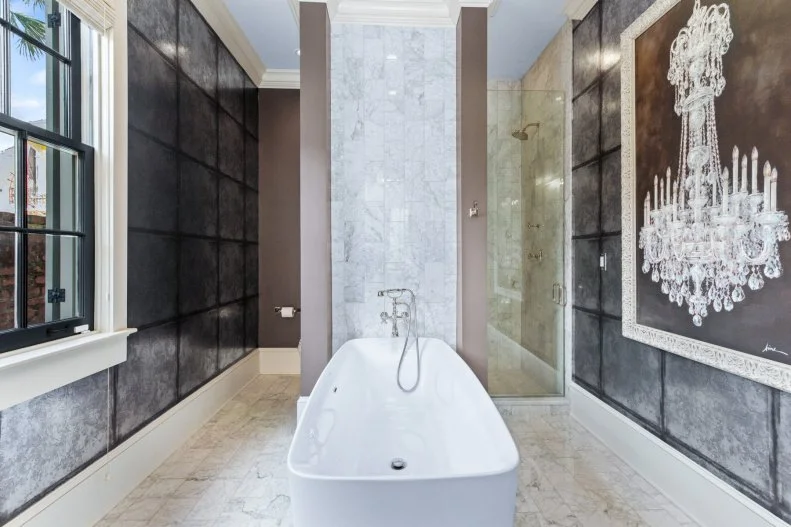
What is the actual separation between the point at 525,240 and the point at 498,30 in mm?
1729

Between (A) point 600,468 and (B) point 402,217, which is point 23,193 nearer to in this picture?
(B) point 402,217

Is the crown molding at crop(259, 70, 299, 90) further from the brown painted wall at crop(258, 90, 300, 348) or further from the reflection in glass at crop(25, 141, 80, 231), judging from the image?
the reflection in glass at crop(25, 141, 80, 231)

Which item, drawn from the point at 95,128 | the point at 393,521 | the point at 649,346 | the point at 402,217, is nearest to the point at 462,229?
the point at 402,217

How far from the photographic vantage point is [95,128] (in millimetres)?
1729

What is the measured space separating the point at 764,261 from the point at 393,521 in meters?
1.61

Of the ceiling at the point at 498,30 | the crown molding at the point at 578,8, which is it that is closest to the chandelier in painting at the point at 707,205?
the crown molding at the point at 578,8

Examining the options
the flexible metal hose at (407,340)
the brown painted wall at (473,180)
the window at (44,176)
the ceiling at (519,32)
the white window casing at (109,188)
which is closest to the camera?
the window at (44,176)

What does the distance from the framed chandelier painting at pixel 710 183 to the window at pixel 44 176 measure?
279 centimetres

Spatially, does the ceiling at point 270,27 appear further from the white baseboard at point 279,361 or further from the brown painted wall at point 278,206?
the white baseboard at point 279,361

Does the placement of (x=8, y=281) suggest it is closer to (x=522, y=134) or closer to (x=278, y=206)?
(x=278, y=206)

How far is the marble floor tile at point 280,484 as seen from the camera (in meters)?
1.67

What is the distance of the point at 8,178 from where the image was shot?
4.45 feet
